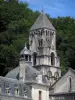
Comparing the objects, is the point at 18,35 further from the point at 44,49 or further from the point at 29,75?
the point at 29,75

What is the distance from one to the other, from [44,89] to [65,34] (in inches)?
1387

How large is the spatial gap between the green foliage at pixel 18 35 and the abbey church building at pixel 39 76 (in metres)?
7.02

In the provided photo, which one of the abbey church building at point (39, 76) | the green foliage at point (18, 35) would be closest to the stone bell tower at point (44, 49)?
the abbey church building at point (39, 76)

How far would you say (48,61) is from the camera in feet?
212

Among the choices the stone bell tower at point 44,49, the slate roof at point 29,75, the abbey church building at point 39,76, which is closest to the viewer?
the abbey church building at point 39,76

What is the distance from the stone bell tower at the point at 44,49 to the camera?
2525 inches

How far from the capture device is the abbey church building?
178ft

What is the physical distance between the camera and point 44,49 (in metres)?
65.1

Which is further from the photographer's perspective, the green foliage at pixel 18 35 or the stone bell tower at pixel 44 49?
the green foliage at pixel 18 35

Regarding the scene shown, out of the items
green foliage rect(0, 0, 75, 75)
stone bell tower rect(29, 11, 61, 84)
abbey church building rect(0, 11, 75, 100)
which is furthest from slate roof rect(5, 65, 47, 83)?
green foliage rect(0, 0, 75, 75)

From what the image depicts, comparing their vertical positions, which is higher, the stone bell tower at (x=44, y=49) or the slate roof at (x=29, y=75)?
the stone bell tower at (x=44, y=49)

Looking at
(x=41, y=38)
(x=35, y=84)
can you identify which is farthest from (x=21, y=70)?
(x=41, y=38)

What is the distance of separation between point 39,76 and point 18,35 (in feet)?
85.7

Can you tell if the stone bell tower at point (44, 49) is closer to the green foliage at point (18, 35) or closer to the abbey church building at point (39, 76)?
the abbey church building at point (39, 76)
